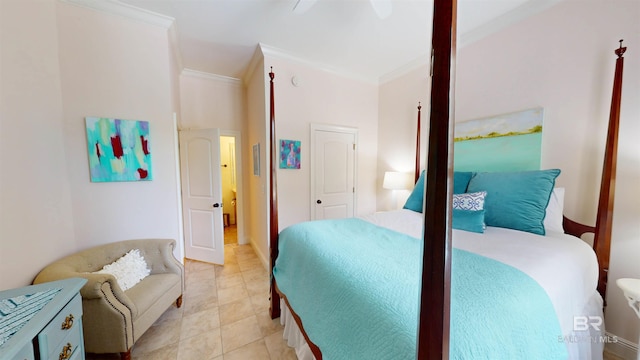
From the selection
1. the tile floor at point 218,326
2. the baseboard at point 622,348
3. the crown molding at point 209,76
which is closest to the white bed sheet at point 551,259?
the baseboard at point 622,348

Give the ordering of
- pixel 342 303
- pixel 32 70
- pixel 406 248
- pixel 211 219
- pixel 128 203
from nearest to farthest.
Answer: pixel 342 303
pixel 406 248
pixel 32 70
pixel 128 203
pixel 211 219

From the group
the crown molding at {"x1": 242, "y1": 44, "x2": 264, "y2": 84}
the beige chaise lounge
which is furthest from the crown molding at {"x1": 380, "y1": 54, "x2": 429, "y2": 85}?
the beige chaise lounge

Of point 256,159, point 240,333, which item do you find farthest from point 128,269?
point 256,159

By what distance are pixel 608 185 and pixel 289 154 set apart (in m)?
2.82

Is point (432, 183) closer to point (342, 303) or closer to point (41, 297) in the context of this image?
point (342, 303)

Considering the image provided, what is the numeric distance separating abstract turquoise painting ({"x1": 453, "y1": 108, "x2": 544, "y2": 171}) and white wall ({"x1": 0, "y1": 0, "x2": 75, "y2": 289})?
145 inches

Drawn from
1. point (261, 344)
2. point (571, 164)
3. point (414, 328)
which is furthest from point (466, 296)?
point (571, 164)

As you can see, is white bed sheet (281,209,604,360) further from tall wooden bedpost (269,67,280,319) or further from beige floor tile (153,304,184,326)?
beige floor tile (153,304,184,326)

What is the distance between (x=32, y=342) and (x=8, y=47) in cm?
179

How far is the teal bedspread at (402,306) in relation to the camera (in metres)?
0.71

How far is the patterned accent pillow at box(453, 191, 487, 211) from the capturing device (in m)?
1.73

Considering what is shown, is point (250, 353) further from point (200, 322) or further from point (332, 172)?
point (332, 172)

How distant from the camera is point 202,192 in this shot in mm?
3020

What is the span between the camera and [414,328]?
70 cm
